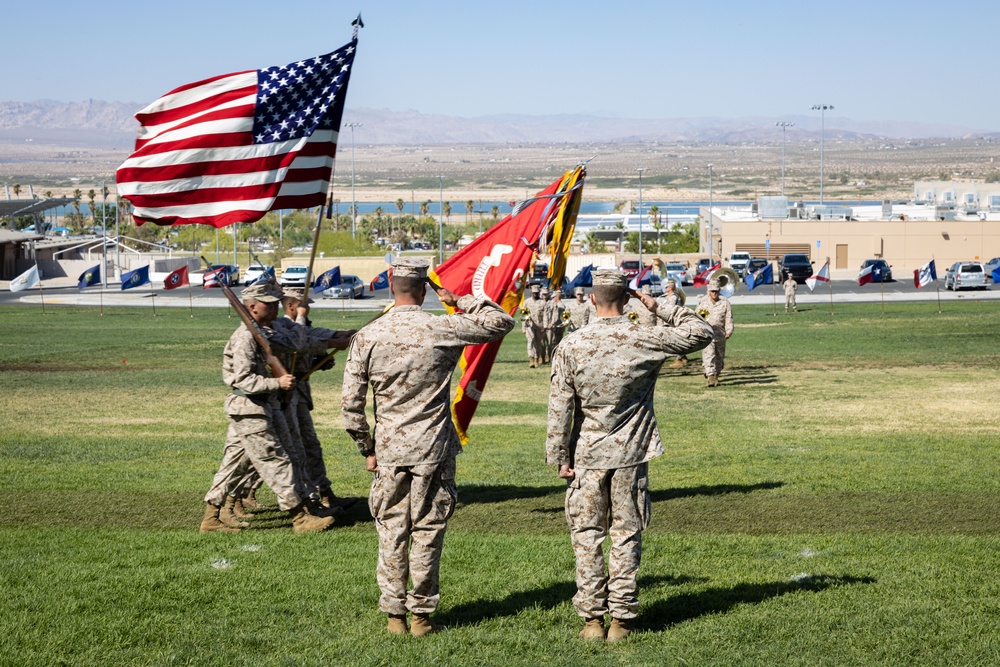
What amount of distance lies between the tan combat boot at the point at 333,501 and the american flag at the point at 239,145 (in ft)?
9.27

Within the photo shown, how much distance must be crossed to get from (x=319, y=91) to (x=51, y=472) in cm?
611

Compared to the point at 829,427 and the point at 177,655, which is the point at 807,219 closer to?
the point at 829,427

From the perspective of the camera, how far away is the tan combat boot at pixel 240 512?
11156 mm

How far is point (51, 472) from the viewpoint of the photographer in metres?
13.7

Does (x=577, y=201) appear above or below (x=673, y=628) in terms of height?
above

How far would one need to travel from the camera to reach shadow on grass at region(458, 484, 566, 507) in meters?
12.1

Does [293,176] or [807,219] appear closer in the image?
[293,176]

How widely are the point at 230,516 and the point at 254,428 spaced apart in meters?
0.99

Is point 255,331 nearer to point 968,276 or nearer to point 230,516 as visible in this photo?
point 230,516

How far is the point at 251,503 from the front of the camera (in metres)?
11.7

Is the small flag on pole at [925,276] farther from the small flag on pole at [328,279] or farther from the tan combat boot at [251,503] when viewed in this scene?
the tan combat boot at [251,503]

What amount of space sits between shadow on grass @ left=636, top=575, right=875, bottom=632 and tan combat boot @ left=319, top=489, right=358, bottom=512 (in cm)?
428

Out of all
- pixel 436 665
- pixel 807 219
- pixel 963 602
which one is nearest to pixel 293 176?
pixel 436 665

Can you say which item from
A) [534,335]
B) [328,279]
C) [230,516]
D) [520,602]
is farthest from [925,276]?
[520,602]
